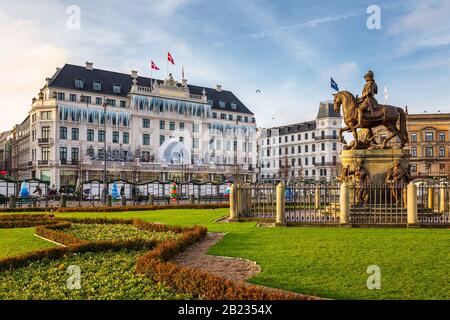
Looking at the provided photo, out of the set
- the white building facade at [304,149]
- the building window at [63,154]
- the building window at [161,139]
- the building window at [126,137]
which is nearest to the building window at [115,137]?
the building window at [126,137]

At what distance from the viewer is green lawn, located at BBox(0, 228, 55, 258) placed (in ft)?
40.9

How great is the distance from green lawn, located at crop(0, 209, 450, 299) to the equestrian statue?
4.93 metres

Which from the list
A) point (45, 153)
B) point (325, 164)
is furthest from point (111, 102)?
point (325, 164)

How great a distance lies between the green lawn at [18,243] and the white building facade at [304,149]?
2934 inches

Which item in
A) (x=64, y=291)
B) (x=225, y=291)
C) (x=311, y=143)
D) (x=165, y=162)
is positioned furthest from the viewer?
(x=311, y=143)

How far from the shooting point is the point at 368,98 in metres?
19.2

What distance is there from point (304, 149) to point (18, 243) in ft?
308

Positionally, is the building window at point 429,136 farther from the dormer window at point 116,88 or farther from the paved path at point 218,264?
the paved path at point 218,264

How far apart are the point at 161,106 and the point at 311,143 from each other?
4095cm

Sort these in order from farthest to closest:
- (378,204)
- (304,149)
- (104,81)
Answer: (304,149) → (104,81) → (378,204)

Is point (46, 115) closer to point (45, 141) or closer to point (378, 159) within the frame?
point (45, 141)

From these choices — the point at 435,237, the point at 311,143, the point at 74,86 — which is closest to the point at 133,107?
the point at 74,86
